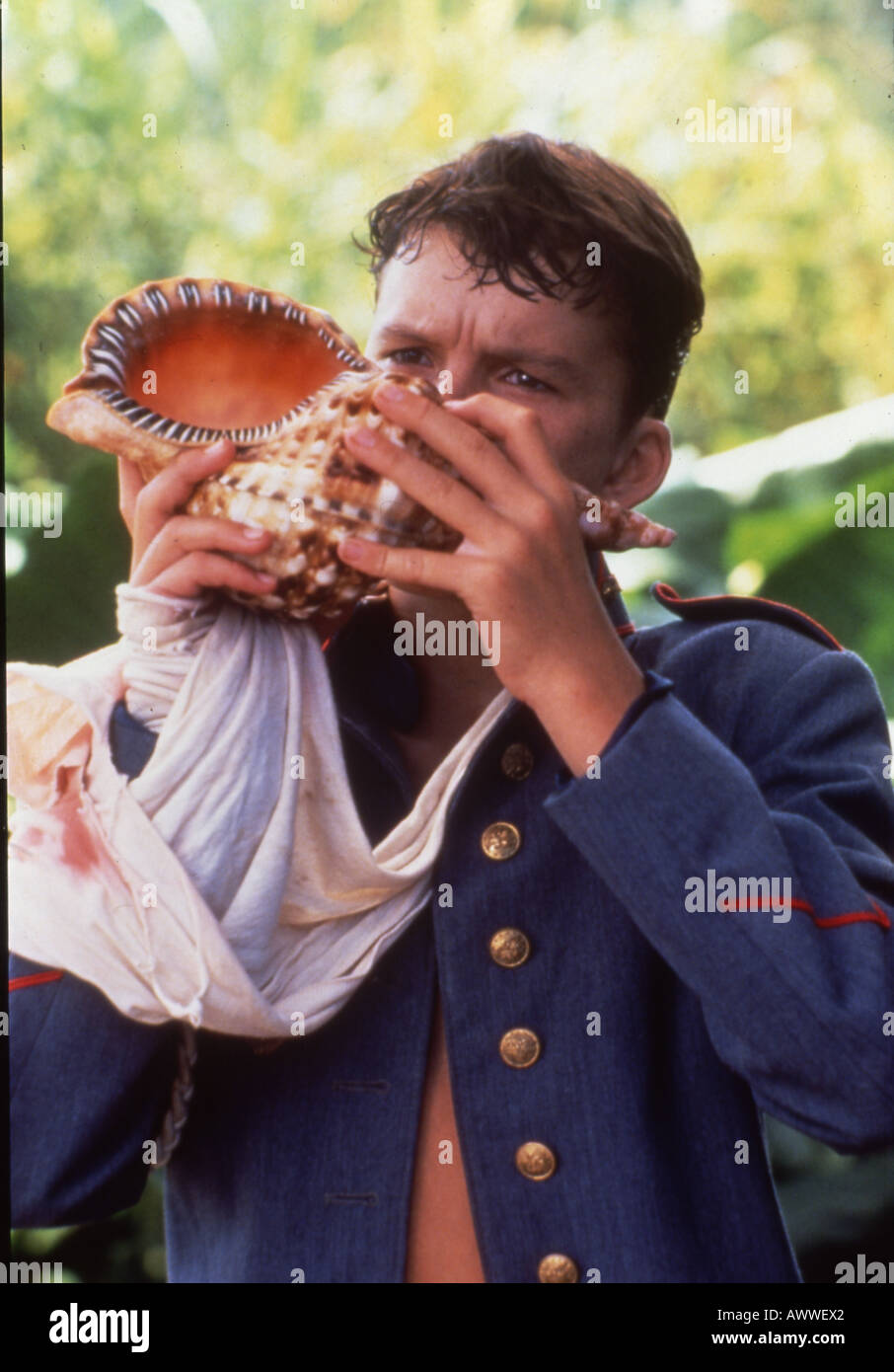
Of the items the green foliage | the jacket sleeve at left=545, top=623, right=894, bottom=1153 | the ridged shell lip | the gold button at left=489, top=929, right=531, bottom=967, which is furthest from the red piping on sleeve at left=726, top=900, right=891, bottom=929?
the green foliage

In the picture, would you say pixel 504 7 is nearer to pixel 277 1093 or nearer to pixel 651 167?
pixel 651 167

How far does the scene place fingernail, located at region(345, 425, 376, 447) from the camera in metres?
1.13

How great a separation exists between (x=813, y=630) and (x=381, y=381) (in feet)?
1.83

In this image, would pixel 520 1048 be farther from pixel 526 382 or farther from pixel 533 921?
pixel 526 382

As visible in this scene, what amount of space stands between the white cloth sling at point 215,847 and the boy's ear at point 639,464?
1.54ft

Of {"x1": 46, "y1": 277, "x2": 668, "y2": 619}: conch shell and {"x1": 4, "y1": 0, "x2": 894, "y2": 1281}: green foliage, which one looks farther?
{"x1": 4, "y1": 0, "x2": 894, "y2": 1281}: green foliage

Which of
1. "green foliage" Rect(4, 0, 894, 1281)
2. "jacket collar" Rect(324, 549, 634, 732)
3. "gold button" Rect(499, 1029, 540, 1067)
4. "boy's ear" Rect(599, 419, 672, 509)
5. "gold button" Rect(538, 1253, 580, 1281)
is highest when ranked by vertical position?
"green foliage" Rect(4, 0, 894, 1281)

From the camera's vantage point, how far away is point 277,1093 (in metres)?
1.32

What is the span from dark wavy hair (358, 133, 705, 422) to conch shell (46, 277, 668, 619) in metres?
0.24

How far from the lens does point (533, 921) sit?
1.31 m

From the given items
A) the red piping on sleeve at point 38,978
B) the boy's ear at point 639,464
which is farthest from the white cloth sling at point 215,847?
the boy's ear at point 639,464

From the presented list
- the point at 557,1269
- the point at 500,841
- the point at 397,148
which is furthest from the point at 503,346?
the point at 397,148

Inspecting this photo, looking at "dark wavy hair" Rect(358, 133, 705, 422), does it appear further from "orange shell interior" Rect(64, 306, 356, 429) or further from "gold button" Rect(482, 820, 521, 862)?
"gold button" Rect(482, 820, 521, 862)

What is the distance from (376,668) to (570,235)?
0.50 m
